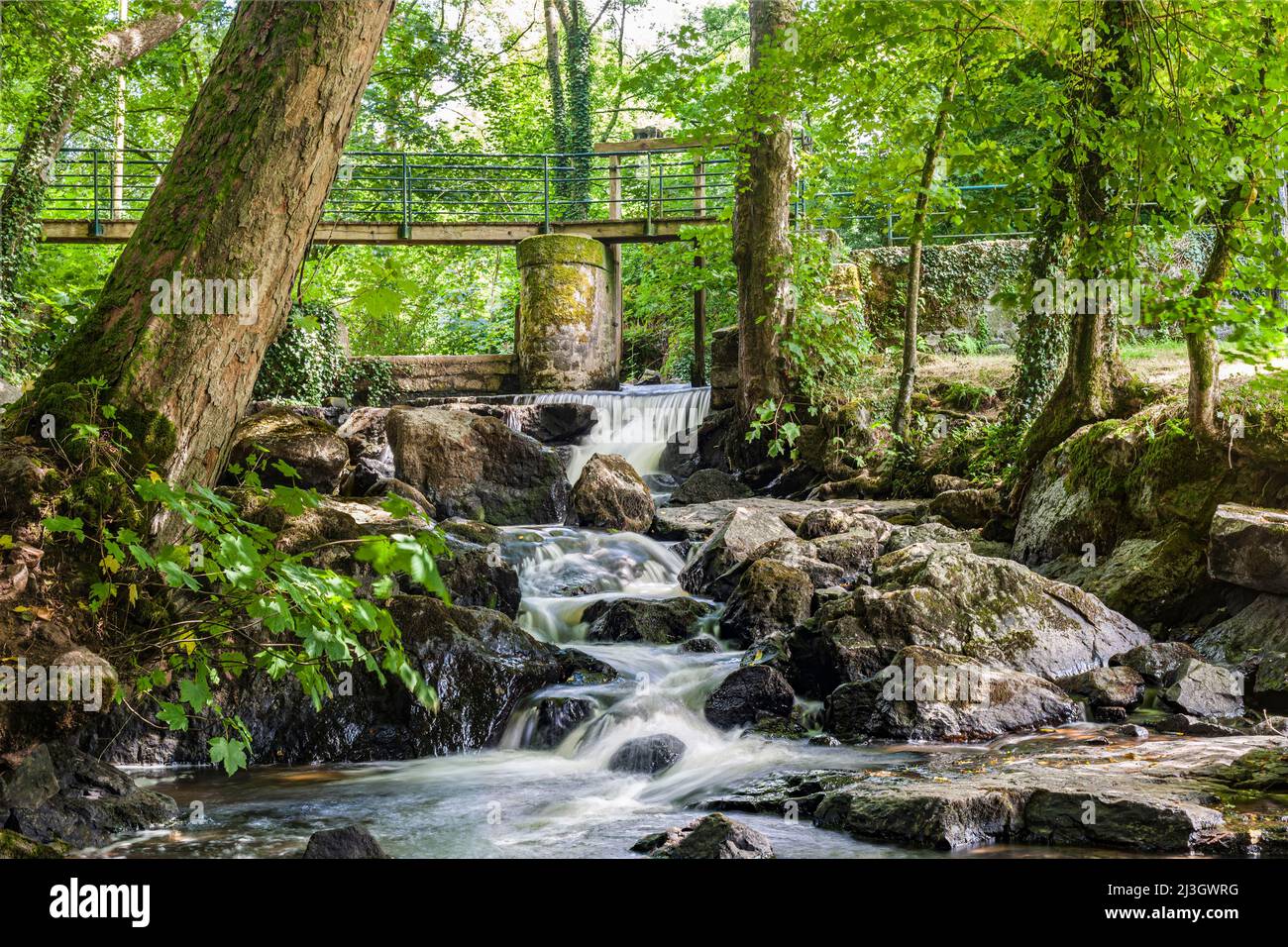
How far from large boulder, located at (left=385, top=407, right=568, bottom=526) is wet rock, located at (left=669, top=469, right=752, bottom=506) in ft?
5.79

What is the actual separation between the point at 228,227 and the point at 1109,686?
5.26m

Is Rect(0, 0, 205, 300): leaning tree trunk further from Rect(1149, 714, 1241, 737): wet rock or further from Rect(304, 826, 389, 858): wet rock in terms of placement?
Rect(1149, 714, 1241, 737): wet rock

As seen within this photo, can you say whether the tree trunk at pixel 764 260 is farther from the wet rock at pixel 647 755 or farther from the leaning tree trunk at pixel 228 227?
the leaning tree trunk at pixel 228 227

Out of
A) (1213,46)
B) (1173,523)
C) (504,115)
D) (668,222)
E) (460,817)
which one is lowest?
(460,817)

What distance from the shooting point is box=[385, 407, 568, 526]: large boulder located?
1101 cm

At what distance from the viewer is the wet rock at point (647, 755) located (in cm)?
541

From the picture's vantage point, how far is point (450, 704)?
5828mm

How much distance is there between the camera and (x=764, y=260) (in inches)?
530

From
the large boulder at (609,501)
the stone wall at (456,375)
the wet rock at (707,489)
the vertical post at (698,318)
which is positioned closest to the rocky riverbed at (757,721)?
the large boulder at (609,501)

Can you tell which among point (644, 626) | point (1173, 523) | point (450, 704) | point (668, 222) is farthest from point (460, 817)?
point (668, 222)

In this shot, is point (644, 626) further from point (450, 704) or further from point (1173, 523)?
point (1173, 523)

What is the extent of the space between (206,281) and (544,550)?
5.60m

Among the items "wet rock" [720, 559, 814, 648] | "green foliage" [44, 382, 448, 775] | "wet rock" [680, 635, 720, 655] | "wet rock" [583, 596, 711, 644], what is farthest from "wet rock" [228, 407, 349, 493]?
"green foliage" [44, 382, 448, 775]

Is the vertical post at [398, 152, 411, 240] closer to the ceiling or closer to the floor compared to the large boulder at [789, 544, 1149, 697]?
closer to the ceiling
